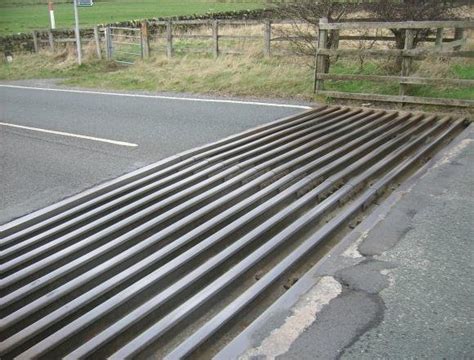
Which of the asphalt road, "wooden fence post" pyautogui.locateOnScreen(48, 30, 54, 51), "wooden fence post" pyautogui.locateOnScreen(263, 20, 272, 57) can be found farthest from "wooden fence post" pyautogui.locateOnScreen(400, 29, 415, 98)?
"wooden fence post" pyautogui.locateOnScreen(48, 30, 54, 51)

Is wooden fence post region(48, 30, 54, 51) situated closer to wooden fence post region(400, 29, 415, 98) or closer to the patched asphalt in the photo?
wooden fence post region(400, 29, 415, 98)

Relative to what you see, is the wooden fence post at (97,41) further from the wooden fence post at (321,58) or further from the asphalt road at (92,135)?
the wooden fence post at (321,58)

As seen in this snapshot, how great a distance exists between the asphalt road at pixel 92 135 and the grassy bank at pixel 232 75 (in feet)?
3.85

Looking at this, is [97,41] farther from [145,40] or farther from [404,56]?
[404,56]

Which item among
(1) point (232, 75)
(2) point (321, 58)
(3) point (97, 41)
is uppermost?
(3) point (97, 41)

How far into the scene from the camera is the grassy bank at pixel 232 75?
9297mm

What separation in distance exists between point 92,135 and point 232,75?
488cm

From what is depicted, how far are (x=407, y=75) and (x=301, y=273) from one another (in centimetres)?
554

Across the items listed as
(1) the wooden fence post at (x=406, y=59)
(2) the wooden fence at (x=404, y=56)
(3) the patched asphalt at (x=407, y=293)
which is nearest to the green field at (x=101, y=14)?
(2) the wooden fence at (x=404, y=56)

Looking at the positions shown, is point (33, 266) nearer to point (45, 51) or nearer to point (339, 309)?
point (339, 309)

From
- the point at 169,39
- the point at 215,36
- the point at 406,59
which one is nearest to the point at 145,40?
the point at 169,39

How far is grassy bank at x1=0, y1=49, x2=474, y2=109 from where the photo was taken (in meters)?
9.30

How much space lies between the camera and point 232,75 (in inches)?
446

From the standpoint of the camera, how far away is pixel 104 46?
1789 centimetres
